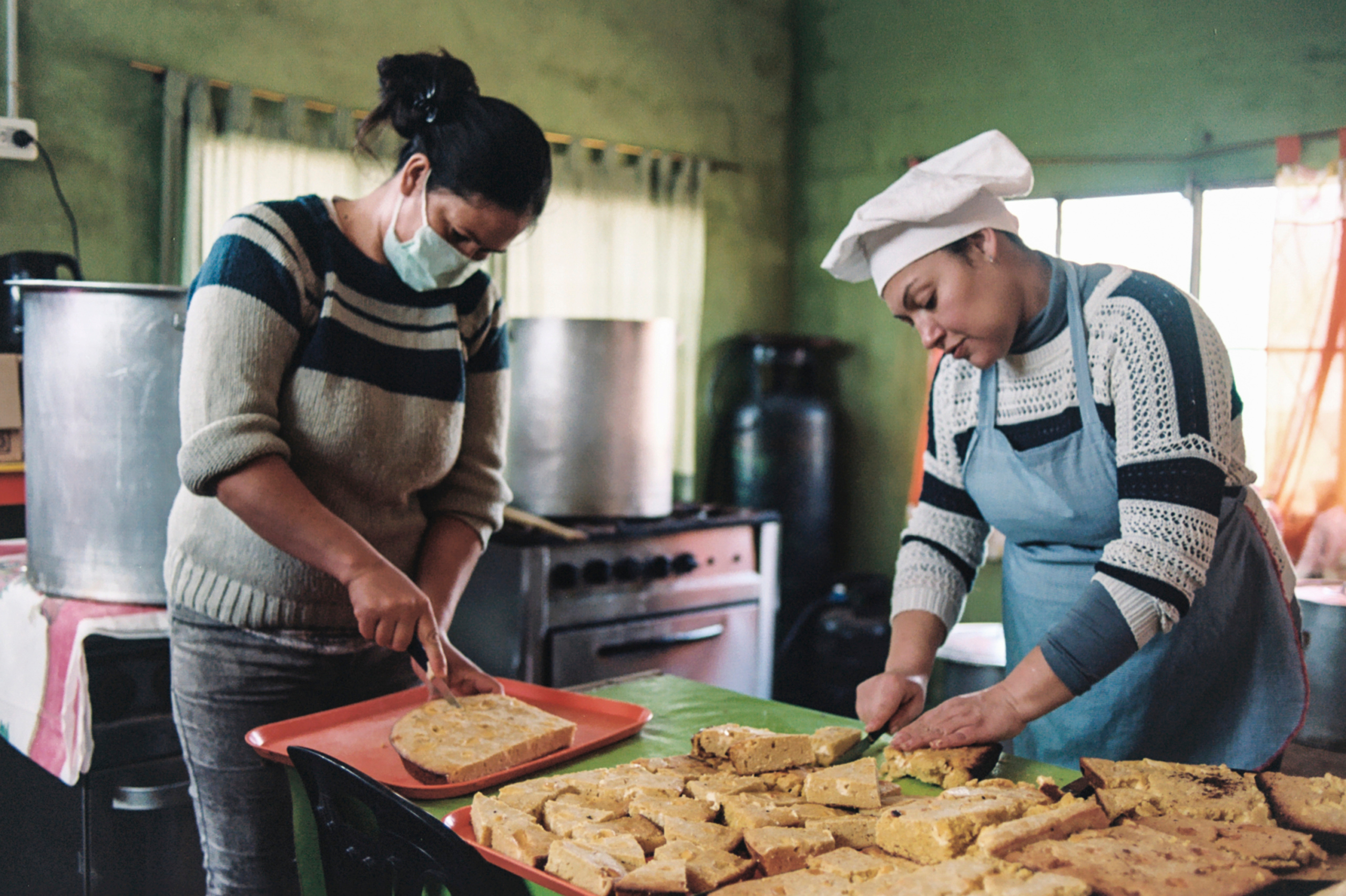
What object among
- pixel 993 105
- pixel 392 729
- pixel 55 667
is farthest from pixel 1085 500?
pixel 993 105

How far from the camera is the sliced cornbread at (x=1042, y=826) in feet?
3.50

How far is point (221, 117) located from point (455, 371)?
2091 millimetres

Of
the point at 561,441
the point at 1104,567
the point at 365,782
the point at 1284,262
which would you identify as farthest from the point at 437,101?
the point at 1284,262

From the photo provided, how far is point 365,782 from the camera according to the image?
1.03 metres

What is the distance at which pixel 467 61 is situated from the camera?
4020 millimetres

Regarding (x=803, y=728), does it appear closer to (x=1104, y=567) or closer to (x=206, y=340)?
(x=1104, y=567)

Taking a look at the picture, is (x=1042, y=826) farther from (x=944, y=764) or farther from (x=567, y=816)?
(x=567, y=816)

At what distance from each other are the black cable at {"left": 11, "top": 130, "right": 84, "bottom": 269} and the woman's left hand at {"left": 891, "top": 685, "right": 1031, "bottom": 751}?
2.65 m

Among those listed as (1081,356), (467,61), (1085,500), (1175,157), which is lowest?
(1085,500)

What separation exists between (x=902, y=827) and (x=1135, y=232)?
12.3ft

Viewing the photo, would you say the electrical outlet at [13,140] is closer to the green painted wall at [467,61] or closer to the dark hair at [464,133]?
the green painted wall at [467,61]

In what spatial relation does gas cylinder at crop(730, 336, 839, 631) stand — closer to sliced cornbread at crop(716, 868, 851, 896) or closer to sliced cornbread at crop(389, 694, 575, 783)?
sliced cornbread at crop(389, 694, 575, 783)

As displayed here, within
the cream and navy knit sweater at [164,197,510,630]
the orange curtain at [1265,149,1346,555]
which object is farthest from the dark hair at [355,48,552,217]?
the orange curtain at [1265,149,1346,555]

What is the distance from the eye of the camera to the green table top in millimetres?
1412
